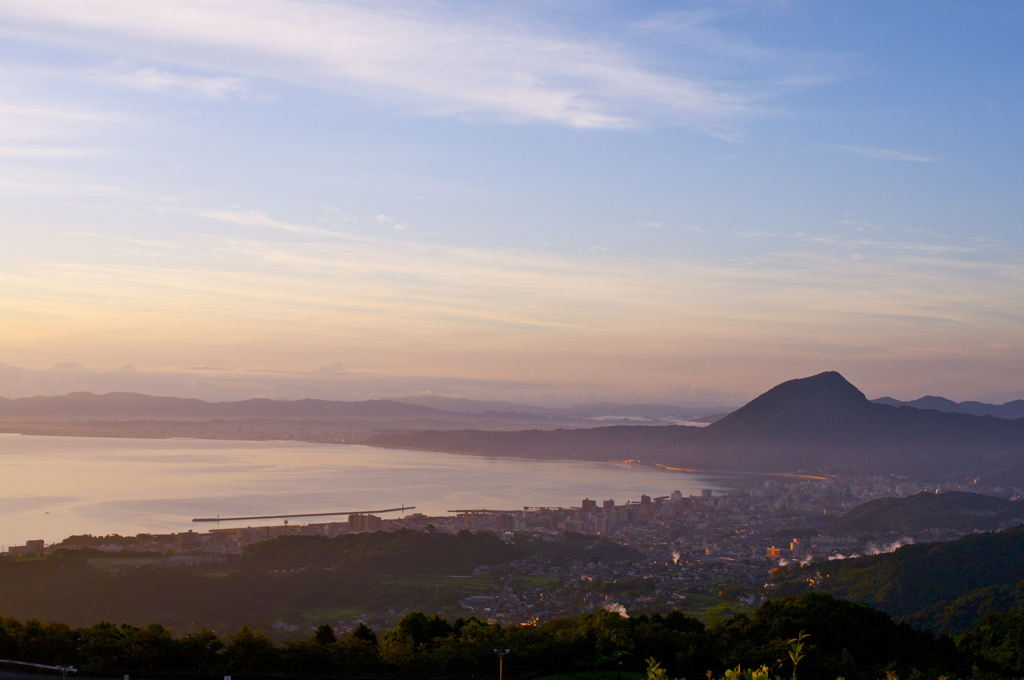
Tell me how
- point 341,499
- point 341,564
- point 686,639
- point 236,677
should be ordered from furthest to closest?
point 341,499, point 341,564, point 686,639, point 236,677

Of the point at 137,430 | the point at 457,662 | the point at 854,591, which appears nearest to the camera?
the point at 457,662

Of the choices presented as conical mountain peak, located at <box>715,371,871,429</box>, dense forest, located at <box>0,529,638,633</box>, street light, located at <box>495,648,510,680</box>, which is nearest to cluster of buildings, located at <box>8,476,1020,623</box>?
dense forest, located at <box>0,529,638,633</box>

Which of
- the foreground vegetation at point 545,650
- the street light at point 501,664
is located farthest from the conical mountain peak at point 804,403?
the street light at point 501,664

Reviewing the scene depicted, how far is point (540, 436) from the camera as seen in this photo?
8856 centimetres

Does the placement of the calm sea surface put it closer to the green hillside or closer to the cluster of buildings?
the cluster of buildings

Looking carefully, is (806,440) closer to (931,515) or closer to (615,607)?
(931,515)

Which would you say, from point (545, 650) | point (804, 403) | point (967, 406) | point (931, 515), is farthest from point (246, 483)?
point (967, 406)

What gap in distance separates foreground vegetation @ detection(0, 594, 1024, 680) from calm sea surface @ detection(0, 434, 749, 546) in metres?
24.2

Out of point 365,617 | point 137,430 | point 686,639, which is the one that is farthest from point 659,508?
point 137,430

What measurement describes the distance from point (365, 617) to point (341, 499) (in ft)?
105

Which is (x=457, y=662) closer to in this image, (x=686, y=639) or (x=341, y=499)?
(x=686, y=639)

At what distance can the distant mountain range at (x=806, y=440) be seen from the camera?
224ft

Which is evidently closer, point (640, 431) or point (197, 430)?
point (640, 431)

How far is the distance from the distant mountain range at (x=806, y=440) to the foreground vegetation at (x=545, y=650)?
1996 inches
